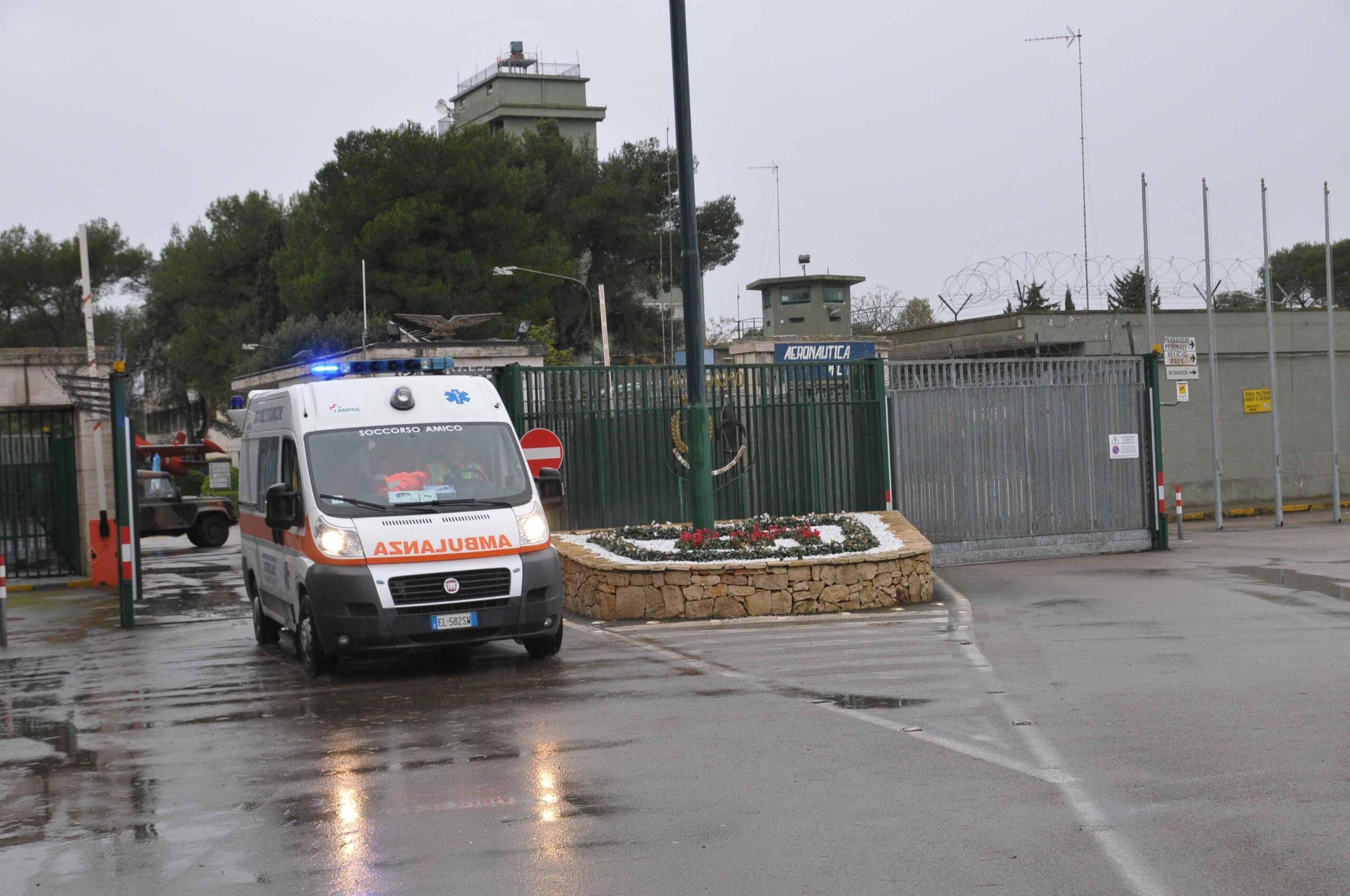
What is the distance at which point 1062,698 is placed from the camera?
9.34 m

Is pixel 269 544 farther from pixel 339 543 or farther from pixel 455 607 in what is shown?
pixel 455 607

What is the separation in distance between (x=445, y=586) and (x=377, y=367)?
3.11 metres

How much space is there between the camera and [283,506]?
38.2 feet

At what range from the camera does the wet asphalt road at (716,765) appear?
5.72 metres

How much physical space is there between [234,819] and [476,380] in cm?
640

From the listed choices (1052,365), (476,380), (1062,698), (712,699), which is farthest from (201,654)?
(1052,365)

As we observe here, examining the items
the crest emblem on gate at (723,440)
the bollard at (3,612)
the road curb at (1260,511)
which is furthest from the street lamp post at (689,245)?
the road curb at (1260,511)

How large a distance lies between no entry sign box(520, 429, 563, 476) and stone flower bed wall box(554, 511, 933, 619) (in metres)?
1.94

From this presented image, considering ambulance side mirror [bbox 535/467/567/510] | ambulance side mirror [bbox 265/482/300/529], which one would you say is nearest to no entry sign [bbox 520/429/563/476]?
ambulance side mirror [bbox 535/467/567/510]

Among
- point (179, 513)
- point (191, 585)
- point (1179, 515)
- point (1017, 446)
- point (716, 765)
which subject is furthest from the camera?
point (179, 513)

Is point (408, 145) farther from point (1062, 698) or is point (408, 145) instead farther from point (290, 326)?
point (1062, 698)

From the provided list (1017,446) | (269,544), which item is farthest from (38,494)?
(1017,446)

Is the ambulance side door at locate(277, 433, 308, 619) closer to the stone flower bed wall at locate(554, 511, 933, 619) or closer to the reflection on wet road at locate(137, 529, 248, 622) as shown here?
the stone flower bed wall at locate(554, 511, 933, 619)

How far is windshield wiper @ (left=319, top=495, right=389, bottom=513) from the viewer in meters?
11.5
